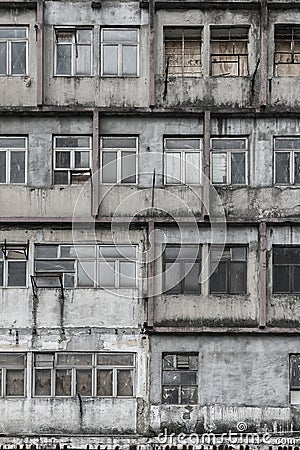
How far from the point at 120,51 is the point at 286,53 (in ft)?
11.3

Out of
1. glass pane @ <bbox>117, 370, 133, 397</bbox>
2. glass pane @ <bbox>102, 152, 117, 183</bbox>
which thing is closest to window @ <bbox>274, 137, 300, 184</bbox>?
glass pane @ <bbox>102, 152, 117, 183</bbox>

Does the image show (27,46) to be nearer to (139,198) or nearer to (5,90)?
(5,90)

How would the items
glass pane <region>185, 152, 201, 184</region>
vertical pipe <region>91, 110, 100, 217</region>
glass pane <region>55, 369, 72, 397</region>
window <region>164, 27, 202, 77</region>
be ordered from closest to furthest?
glass pane <region>55, 369, 72, 397</region>, vertical pipe <region>91, 110, 100, 217</region>, glass pane <region>185, 152, 201, 184</region>, window <region>164, 27, 202, 77</region>

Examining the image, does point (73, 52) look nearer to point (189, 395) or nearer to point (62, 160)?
point (62, 160)

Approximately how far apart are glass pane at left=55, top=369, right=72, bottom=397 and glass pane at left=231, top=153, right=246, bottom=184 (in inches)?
201

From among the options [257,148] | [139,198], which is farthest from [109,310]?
[257,148]

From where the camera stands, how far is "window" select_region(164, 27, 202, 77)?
2255 centimetres

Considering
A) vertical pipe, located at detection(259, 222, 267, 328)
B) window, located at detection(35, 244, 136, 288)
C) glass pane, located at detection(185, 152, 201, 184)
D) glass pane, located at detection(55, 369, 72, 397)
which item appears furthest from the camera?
glass pane, located at detection(185, 152, 201, 184)

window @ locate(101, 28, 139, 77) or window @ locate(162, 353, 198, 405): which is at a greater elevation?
window @ locate(101, 28, 139, 77)

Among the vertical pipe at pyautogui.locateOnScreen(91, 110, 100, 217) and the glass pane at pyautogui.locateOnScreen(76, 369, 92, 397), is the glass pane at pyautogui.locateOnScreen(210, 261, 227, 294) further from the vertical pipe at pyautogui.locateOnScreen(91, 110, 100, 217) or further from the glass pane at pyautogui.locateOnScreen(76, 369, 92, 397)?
the glass pane at pyautogui.locateOnScreen(76, 369, 92, 397)

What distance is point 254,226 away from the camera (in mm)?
21938

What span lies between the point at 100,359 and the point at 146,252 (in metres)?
2.32

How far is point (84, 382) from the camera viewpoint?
2175 centimetres

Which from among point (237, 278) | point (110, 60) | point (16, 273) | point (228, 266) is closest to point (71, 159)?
point (110, 60)
